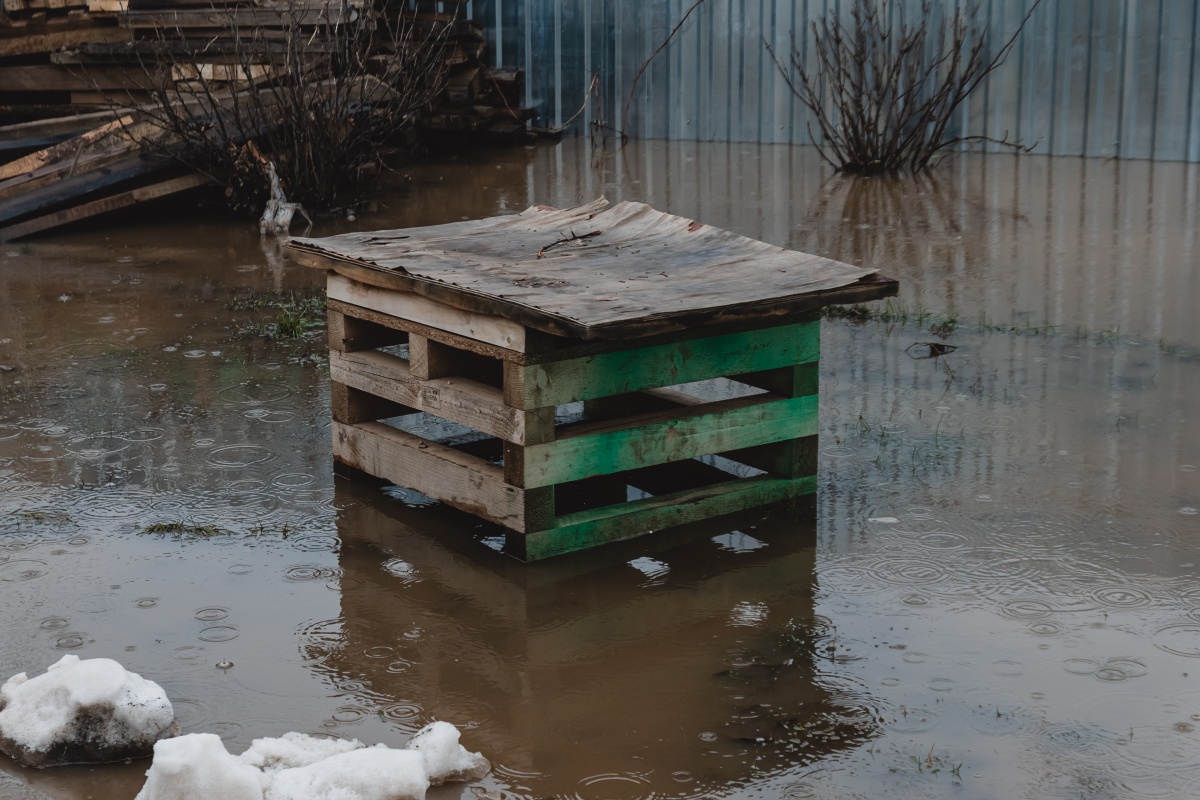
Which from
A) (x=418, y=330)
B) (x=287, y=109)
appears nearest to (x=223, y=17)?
(x=287, y=109)

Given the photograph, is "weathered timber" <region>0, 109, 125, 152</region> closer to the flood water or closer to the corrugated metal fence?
the flood water

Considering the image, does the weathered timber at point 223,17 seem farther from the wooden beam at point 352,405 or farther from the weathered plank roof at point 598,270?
the wooden beam at point 352,405

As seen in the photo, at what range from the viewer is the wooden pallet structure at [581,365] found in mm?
3803

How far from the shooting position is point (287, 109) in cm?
912

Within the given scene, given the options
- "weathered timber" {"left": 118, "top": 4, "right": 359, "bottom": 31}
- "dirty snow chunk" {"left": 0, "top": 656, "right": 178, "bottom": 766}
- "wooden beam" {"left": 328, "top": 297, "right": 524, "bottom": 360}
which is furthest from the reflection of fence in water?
"weathered timber" {"left": 118, "top": 4, "right": 359, "bottom": 31}

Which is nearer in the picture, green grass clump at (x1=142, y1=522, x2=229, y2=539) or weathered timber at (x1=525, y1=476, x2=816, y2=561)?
weathered timber at (x1=525, y1=476, x2=816, y2=561)

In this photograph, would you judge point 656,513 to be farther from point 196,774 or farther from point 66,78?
point 66,78

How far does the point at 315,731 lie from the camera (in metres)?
2.98

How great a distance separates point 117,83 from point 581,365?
8.78 meters

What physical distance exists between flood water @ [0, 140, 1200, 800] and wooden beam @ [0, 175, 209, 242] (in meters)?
2.69

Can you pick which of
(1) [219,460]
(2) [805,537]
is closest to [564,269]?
(2) [805,537]

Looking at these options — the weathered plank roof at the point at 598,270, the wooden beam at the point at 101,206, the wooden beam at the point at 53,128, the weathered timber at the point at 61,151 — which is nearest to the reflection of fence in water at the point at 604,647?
the weathered plank roof at the point at 598,270

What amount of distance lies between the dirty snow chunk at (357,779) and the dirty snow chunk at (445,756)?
2.1 inches

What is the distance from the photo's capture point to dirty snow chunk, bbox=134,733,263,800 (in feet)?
8.39
